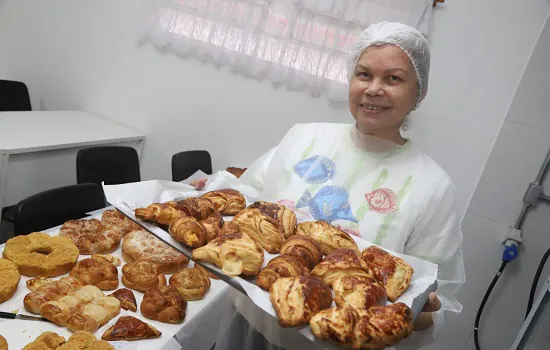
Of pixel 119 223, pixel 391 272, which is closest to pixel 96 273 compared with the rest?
pixel 119 223

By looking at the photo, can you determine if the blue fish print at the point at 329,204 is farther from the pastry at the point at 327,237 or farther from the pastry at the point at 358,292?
the pastry at the point at 358,292

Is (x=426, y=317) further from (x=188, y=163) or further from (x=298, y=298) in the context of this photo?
(x=188, y=163)

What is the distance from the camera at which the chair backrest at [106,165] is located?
1.97 metres

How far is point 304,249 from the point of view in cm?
85

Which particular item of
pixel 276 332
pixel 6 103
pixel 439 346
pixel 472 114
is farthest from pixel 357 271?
pixel 6 103

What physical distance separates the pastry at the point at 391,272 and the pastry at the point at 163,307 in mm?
570

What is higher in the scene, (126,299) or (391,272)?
(391,272)

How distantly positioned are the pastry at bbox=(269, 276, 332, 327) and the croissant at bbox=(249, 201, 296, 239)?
0.69 ft

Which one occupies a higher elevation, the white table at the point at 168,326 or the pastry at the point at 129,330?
the pastry at the point at 129,330

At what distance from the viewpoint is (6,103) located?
2848 mm

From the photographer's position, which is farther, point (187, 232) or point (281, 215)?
point (281, 215)

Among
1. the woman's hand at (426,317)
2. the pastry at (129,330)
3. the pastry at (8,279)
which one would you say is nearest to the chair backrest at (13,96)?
the pastry at (8,279)

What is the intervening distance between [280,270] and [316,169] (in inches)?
18.3

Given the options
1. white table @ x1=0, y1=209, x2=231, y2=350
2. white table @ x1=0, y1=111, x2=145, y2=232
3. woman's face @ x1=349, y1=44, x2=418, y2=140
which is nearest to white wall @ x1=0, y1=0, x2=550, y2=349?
white table @ x1=0, y1=111, x2=145, y2=232
